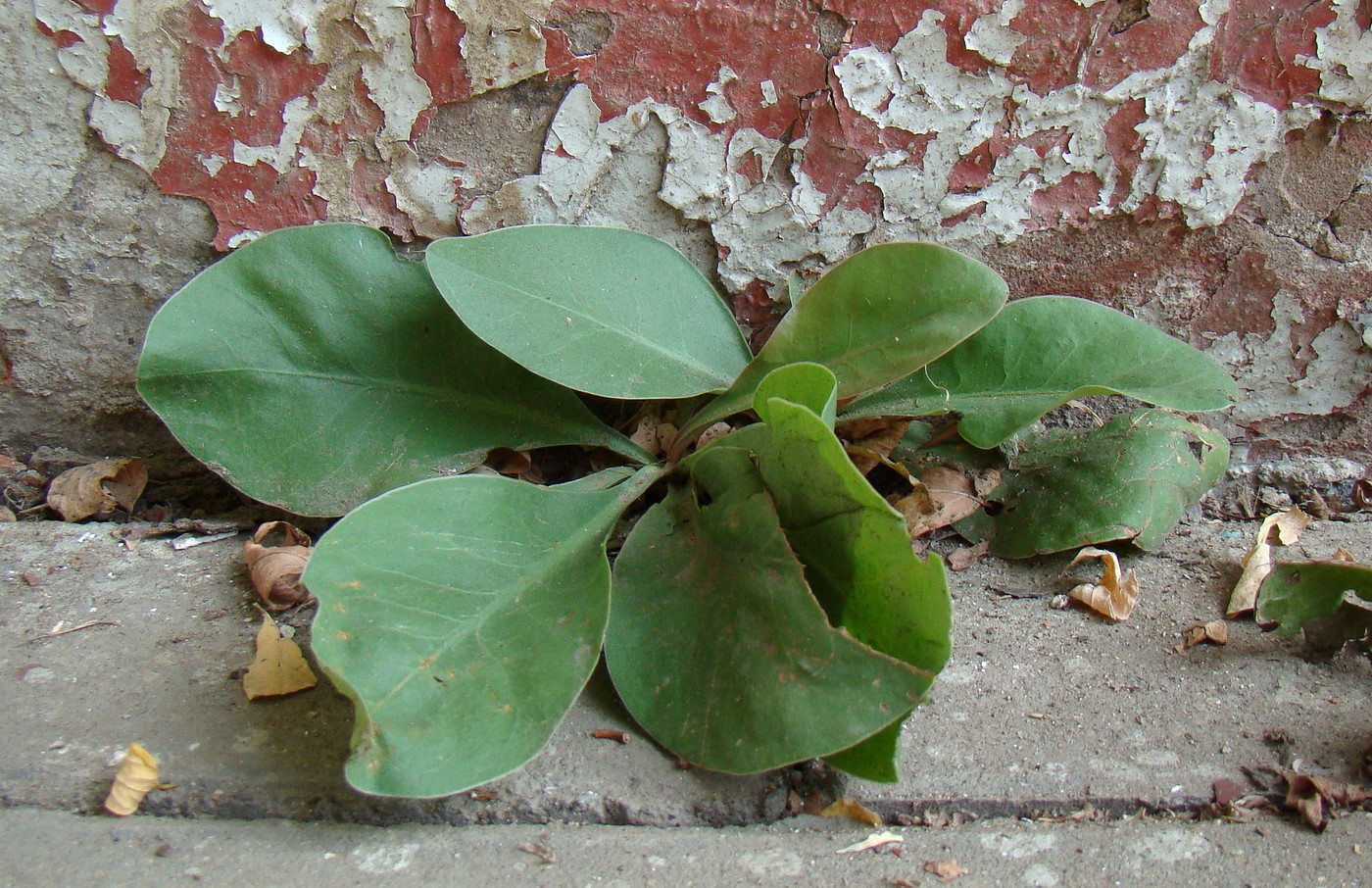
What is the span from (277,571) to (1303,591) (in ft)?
3.33

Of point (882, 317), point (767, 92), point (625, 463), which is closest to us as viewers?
point (882, 317)

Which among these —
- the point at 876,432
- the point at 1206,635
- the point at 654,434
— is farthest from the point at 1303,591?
the point at 654,434

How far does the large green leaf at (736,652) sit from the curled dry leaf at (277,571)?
349 millimetres

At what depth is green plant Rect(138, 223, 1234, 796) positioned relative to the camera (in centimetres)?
74

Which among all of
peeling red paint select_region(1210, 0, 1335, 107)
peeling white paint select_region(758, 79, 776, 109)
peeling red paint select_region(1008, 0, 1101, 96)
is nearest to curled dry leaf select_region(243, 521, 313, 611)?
peeling white paint select_region(758, 79, 776, 109)

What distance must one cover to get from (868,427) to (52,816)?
2.90 feet

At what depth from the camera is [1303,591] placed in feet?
3.07

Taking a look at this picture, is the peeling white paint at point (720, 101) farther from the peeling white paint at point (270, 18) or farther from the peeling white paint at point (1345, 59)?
the peeling white paint at point (1345, 59)

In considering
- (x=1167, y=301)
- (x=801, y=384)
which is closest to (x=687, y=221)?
(x=801, y=384)

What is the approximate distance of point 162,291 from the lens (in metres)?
1.11

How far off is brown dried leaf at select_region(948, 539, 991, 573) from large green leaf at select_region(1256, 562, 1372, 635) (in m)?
0.28

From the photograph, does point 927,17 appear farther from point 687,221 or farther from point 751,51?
point 687,221

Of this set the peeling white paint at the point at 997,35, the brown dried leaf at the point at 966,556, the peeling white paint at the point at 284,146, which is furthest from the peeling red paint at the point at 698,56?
the brown dried leaf at the point at 966,556

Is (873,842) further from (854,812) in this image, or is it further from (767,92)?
(767,92)
